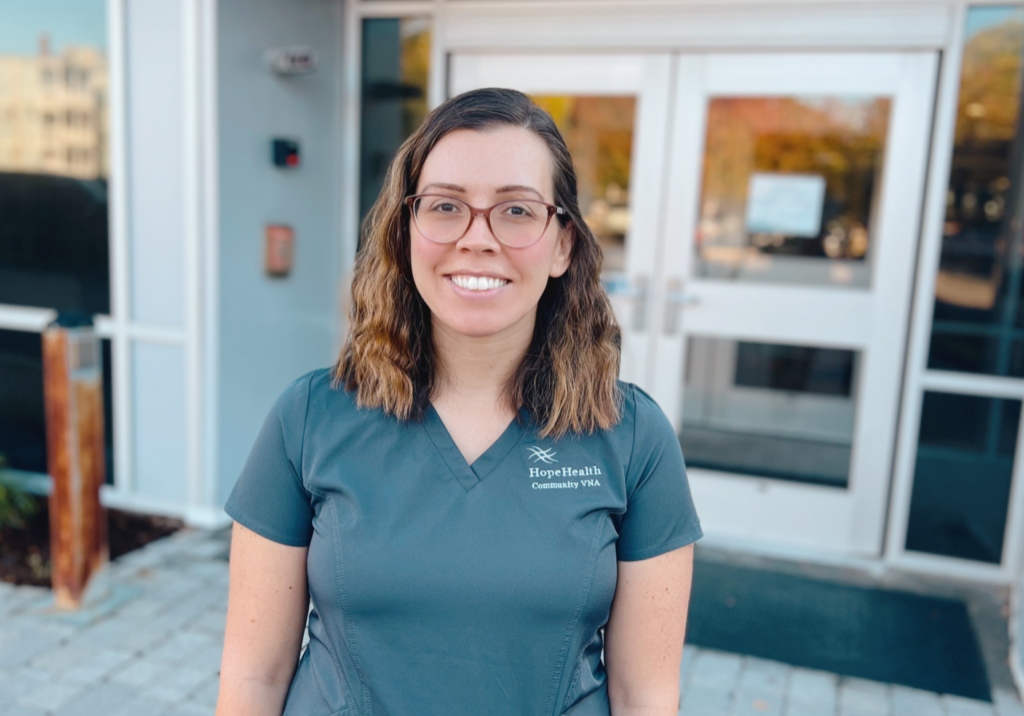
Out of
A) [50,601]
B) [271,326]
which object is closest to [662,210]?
[271,326]

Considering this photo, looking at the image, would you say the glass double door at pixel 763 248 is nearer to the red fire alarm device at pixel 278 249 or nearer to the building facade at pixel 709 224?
the building facade at pixel 709 224

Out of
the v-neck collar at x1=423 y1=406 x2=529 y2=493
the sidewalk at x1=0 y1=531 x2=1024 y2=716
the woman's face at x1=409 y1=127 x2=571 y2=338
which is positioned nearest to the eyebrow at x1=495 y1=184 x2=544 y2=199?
the woman's face at x1=409 y1=127 x2=571 y2=338

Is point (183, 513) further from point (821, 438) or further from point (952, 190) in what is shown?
point (952, 190)

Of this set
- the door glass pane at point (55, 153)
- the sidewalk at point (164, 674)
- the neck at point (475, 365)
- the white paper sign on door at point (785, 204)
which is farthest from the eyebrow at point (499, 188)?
the door glass pane at point (55, 153)

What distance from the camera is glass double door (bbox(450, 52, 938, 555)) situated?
3803mm

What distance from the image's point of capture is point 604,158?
13.7 ft

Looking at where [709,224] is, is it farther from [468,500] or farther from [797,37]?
[468,500]

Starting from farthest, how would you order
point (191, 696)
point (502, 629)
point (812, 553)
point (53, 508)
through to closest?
point (812, 553), point (53, 508), point (191, 696), point (502, 629)

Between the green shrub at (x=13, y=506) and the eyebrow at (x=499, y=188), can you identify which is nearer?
the eyebrow at (x=499, y=188)

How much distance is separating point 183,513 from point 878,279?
364 centimetres

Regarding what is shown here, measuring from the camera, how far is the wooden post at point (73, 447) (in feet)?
10.2

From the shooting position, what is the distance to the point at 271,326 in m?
4.28

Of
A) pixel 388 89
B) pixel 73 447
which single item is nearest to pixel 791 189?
pixel 388 89

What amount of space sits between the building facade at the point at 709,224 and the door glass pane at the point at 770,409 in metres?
0.01
